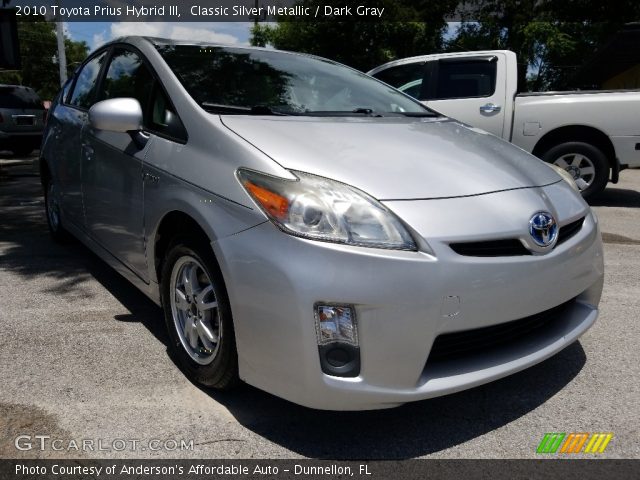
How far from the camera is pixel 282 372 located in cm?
202

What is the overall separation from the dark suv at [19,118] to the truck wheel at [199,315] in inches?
471

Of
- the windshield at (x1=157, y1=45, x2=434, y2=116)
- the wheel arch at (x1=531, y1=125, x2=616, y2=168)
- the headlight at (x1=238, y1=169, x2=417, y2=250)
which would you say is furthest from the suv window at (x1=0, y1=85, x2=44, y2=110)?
the headlight at (x1=238, y1=169, x2=417, y2=250)

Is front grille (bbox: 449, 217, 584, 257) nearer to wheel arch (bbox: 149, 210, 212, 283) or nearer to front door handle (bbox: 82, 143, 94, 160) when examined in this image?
wheel arch (bbox: 149, 210, 212, 283)

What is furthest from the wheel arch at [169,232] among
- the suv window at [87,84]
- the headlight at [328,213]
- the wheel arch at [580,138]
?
the wheel arch at [580,138]

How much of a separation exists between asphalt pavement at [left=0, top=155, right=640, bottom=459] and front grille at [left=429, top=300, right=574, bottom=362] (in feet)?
1.09

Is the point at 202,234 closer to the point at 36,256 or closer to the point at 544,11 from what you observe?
the point at 36,256

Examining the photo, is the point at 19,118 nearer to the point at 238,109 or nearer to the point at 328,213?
the point at 238,109

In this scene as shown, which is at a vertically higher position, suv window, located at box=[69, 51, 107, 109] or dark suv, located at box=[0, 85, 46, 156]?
suv window, located at box=[69, 51, 107, 109]

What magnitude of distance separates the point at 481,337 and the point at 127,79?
8.08 feet

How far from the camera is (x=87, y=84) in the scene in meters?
4.04

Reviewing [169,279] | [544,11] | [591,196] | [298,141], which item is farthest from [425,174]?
[544,11]

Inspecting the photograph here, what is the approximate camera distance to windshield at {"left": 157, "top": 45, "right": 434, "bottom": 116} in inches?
111

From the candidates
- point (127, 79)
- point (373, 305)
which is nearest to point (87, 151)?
point (127, 79)

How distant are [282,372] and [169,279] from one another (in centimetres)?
89
